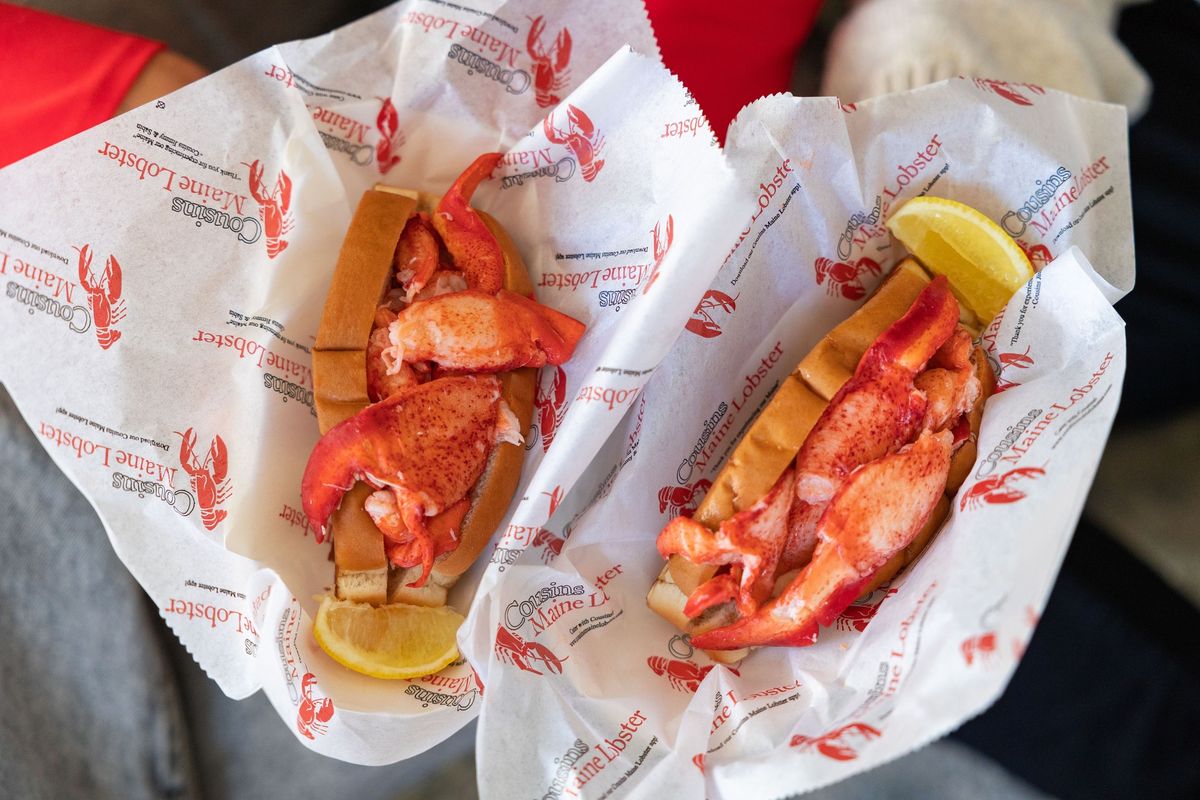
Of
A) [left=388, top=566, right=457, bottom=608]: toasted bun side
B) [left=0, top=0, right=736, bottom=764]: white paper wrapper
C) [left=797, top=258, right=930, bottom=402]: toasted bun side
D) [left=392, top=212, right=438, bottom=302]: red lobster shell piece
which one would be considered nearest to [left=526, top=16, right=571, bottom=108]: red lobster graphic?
[left=0, top=0, right=736, bottom=764]: white paper wrapper

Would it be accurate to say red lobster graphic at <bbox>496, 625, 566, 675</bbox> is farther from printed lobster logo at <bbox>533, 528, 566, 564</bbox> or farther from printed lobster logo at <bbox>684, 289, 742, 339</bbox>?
printed lobster logo at <bbox>684, 289, 742, 339</bbox>

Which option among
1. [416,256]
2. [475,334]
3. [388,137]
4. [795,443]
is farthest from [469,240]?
[795,443]

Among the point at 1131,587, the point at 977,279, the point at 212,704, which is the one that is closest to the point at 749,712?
the point at 977,279

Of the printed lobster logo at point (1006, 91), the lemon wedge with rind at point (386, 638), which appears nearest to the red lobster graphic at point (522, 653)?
the lemon wedge with rind at point (386, 638)

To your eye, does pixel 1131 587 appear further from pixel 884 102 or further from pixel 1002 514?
pixel 884 102

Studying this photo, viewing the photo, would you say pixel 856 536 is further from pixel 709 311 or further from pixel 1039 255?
pixel 1039 255

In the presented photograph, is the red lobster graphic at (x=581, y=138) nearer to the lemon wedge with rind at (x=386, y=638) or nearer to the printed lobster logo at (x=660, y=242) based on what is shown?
the printed lobster logo at (x=660, y=242)
